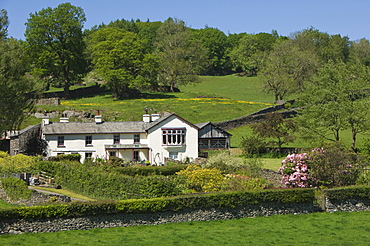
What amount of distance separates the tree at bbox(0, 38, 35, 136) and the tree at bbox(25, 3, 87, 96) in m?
29.8

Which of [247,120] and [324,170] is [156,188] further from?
[247,120]

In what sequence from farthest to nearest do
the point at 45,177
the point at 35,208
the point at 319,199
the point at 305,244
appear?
the point at 45,177
the point at 319,199
the point at 35,208
the point at 305,244

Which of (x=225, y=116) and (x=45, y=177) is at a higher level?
(x=225, y=116)

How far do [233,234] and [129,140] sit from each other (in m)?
31.5

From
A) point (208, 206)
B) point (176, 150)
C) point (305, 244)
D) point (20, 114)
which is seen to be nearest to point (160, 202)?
point (208, 206)

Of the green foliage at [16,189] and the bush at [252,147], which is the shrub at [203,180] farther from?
the bush at [252,147]

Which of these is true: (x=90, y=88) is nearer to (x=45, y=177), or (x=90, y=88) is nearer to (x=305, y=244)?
(x=45, y=177)

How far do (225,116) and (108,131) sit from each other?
24.4 m

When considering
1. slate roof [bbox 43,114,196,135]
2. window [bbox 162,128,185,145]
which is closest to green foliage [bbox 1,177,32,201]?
slate roof [bbox 43,114,196,135]

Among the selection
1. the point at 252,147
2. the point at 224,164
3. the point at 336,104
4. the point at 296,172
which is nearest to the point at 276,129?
the point at 252,147

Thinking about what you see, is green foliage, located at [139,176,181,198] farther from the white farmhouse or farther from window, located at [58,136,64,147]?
window, located at [58,136,64,147]

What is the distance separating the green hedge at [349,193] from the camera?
110 ft

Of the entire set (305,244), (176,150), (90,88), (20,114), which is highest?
(90,88)

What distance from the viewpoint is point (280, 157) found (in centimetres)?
5775
